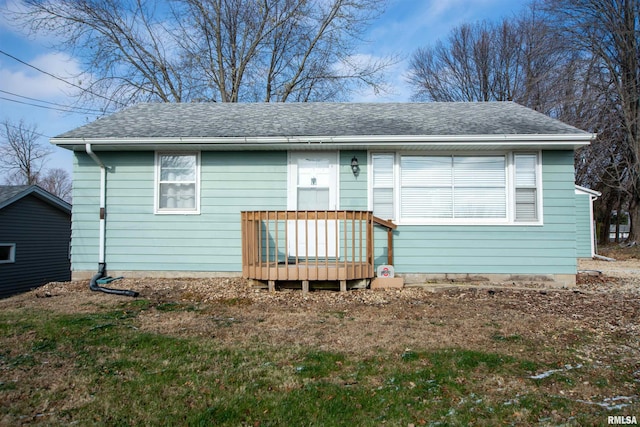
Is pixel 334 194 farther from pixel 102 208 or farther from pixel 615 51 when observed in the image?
pixel 615 51

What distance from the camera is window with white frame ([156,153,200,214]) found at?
7934 millimetres

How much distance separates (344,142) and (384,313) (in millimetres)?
3268

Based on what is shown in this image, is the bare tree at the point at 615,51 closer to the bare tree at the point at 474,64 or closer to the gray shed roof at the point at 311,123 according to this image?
the bare tree at the point at 474,64

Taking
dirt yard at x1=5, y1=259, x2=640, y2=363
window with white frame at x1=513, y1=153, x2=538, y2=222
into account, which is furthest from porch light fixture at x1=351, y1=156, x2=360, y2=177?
window with white frame at x1=513, y1=153, x2=538, y2=222

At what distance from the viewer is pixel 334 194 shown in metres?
7.82

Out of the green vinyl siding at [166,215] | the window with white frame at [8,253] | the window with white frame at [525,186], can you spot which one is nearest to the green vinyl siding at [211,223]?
the green vinyl siding at [166,215]

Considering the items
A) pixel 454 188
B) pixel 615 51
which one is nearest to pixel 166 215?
pixel 454 188

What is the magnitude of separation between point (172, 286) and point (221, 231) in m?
1.34

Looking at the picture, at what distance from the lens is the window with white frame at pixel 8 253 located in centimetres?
1466

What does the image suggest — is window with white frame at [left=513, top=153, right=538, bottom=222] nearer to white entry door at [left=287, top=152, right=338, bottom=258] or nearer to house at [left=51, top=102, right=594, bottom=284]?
house at [left=51, top=102, right=594, bottom=284]

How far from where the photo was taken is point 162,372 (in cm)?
341

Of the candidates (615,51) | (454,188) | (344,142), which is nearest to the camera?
(344,142)

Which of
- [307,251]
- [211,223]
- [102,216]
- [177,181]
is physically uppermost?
[177,181]

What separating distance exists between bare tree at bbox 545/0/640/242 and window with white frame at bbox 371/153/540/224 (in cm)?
1439
